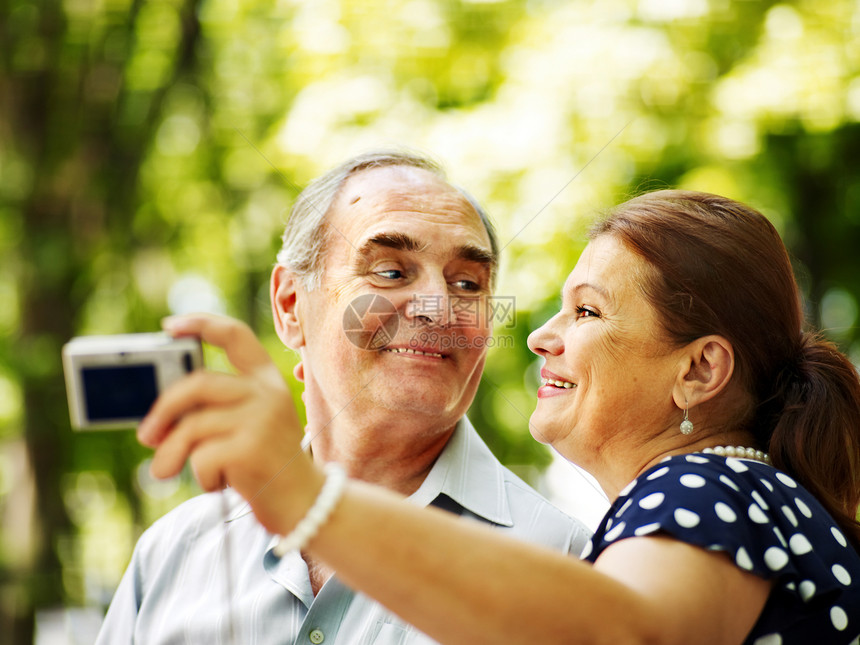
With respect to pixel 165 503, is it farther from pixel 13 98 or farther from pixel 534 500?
pixel 534 500

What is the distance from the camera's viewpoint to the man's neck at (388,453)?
208 centimetres

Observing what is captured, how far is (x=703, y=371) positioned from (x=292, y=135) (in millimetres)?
4168

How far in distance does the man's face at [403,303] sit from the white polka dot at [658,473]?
75 cm

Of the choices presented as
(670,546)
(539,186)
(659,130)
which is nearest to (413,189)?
(670,546)

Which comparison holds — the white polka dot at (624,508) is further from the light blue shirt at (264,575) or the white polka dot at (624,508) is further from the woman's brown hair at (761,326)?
the light blue shirt at (264,575)

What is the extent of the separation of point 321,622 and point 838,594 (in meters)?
1.06

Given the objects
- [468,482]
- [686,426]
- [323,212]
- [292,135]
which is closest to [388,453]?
[468,482]

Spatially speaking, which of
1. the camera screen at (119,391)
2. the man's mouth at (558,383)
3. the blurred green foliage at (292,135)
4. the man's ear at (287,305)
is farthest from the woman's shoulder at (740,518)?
the blurred green foliage at (292,135)

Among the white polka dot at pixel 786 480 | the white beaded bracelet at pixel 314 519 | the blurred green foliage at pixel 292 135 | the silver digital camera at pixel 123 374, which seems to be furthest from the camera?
the blurred green foliage at pixel 292 135

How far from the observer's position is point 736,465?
1.34 meters

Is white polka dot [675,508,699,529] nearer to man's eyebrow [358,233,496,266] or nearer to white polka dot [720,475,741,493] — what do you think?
white polka dot [720,475,741,493]

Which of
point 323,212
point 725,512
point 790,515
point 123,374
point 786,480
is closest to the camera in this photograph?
point 123,374

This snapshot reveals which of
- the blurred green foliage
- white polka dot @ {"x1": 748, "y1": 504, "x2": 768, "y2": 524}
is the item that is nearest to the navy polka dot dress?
white polka dot @ {"x1": 748, "y1": 504, "x2": 768, "y2": 524}

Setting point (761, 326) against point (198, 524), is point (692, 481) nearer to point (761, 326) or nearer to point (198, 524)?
point (761, 326)
